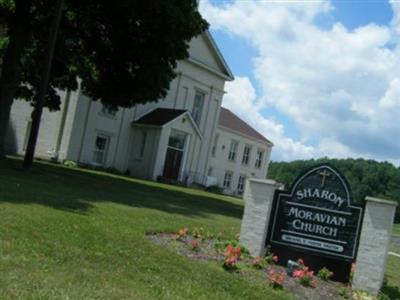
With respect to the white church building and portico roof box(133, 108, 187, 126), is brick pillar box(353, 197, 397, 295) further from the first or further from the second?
portico roof box(133, 108, 187, 126)

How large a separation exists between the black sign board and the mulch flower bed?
1.59ft

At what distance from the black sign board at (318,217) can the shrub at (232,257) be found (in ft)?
2.88

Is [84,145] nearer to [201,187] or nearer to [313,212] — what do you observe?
[201,187]

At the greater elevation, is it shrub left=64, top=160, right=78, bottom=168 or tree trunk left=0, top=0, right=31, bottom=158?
tree trunk left=0, top=0, right=31, bottom=158

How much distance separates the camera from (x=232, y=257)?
29.5ft

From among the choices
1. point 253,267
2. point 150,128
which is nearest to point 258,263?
point 253,267

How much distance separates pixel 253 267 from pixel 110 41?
55.8ft

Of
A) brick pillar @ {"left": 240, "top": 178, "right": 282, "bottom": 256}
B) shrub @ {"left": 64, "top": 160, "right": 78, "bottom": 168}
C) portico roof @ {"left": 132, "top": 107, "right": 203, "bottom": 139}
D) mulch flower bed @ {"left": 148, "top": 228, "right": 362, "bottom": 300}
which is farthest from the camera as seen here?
portico roof @ {"left": 132, "top": 107, "right": 203, "bottom": 139}

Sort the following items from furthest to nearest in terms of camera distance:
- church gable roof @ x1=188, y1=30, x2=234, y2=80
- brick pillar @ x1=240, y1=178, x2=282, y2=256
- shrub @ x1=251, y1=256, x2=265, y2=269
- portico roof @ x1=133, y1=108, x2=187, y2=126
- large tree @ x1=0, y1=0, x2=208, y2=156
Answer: church gable roof @ x1=188, y1=30, x2=234, y2=80, portico roof @ x1=133, y1=108, x2=187, y2=126, large tree @ x1=0, y1=0, x2=208, y2=156, brick pillar @ x1=240, y1=178, x2=282, y2=256, shrub @ x1=251, y1=256, x2=265, y2=269

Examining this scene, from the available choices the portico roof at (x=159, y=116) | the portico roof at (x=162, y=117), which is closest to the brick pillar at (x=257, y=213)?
the portico roof at (x=162, y=117)

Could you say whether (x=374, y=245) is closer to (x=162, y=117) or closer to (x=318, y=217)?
(x=318, y=217)

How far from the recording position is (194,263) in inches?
342

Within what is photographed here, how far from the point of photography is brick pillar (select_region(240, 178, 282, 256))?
10320 millimetres

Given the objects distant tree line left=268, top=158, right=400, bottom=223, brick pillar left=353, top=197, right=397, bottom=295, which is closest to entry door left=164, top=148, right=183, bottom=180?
brick pillar left=353, top=197, right=397, bottom=295
